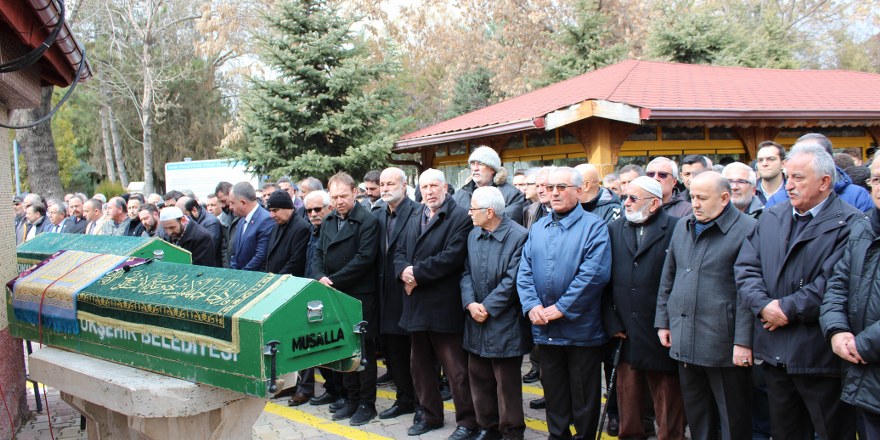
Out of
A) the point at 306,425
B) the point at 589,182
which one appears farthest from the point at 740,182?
the point at 306,425

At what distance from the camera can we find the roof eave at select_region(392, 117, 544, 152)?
33.4 feet

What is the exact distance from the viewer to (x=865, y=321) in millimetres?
3154

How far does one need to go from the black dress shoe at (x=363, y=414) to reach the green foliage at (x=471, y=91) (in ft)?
83.6

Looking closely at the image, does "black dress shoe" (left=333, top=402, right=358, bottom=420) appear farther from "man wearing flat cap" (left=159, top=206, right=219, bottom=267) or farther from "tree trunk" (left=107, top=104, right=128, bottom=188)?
"tree trunk" (left=107, top=104, right=128, bottom=188)

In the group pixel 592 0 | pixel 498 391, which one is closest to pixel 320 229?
pixel 498 391

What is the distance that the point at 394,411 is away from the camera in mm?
5695

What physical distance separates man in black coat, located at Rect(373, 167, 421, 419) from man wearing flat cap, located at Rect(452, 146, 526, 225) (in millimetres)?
672

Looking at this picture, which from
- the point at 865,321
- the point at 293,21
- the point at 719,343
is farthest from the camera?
the point at 293,21

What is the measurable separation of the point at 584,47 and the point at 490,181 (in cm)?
1672

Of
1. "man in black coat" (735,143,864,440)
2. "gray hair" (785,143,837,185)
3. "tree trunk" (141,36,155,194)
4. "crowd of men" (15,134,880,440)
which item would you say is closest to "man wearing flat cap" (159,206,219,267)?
"crowd of men" (15,134,880,440)

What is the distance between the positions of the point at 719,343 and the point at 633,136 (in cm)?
672

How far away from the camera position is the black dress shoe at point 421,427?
5238 mm

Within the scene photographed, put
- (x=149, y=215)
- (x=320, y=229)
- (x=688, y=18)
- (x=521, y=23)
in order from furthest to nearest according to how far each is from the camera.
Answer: (x=521, y=23) → (x=688, y=18) → (x=149, y=215) → (x=320, y=229)

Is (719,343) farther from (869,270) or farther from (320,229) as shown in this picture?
(320,229)
